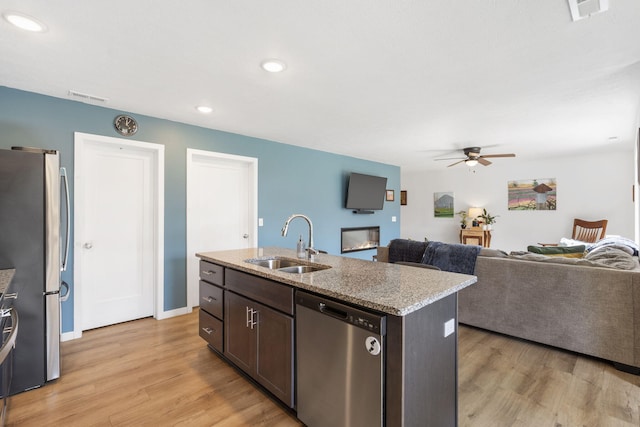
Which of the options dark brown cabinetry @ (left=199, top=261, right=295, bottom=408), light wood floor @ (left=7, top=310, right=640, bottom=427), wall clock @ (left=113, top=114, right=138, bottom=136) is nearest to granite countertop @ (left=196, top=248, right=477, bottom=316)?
dark brown cabinetry @ (left=199, top=261, right=295, bottom=408)

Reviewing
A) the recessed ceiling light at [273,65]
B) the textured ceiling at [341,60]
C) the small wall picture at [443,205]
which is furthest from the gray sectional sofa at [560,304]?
the small wall picture at [443,205]

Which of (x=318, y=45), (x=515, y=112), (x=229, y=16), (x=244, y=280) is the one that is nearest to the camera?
(x=229, y=16)

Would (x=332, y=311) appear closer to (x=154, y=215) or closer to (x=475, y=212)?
(x=154, y=215)

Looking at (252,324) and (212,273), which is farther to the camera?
(212,273)

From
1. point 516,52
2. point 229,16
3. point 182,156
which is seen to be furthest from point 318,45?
point 182,156

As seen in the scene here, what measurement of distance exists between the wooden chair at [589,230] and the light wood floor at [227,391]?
4.24m

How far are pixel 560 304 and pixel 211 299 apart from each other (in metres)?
2.98

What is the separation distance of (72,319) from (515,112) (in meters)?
4.98

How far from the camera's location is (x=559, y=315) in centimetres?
262

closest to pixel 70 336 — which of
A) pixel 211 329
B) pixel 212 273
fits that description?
pixel 211 329

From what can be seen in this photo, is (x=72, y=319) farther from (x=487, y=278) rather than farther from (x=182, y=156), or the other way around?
(x=487, y=278)

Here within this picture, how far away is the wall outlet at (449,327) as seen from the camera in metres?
1.52

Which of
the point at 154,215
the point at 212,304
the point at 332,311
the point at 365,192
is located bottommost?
the point at 212,304

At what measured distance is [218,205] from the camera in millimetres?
4027
